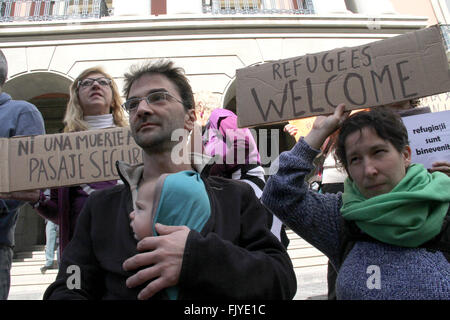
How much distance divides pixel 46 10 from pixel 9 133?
9.12m

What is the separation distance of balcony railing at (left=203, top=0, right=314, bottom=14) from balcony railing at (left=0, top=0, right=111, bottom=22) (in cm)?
323

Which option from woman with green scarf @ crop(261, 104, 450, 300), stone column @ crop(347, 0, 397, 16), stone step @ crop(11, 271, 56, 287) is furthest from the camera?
stone column @ crop(347, 0, 397, 16)

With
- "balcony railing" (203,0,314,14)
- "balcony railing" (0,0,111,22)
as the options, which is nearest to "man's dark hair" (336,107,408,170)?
"balcony railing" (203,0,314,14)

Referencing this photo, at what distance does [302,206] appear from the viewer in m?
1.48

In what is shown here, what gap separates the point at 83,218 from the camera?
1.32 m

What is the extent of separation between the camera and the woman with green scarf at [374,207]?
1.21m

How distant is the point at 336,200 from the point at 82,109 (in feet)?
6.35

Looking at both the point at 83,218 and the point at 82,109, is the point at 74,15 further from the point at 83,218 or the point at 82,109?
the point at 83,218

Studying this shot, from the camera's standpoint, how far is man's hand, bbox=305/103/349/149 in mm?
1516

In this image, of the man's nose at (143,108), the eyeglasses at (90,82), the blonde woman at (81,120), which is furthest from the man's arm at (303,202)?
the eyeglasses at (90,82)

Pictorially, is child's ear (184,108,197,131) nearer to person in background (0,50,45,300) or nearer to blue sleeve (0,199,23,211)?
person in background (0,50,45,300)

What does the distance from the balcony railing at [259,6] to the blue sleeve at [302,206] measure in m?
8.93

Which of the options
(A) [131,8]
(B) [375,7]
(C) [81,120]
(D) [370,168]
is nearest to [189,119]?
(D) [370,168]
